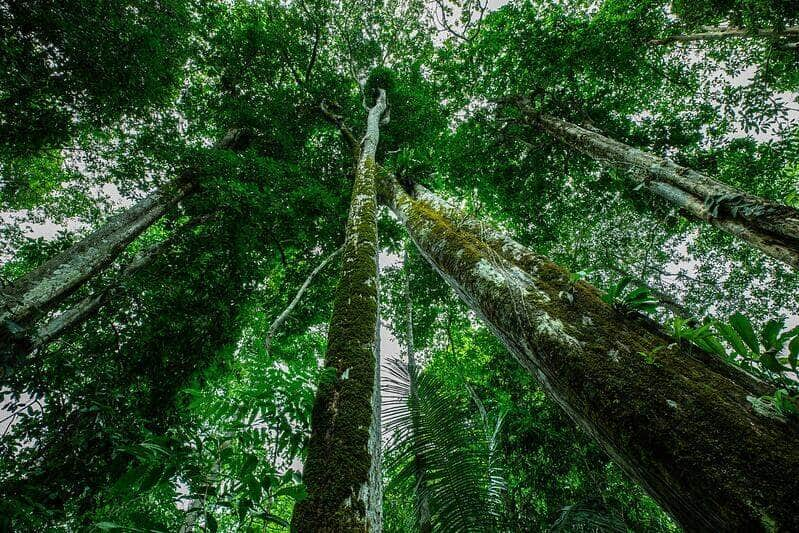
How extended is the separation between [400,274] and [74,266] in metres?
7.07

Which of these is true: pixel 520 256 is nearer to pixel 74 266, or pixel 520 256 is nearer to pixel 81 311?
pixel 81 311

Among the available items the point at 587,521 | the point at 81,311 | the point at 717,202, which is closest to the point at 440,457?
the point at 587,521

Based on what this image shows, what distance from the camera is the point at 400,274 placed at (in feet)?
31.0

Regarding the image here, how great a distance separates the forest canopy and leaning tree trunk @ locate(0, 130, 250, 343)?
0.04 meters

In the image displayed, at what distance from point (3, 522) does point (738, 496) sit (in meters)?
2.83

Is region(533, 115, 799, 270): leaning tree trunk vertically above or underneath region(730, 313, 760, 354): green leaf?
above

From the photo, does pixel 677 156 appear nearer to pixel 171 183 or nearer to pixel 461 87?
pixel 461 87

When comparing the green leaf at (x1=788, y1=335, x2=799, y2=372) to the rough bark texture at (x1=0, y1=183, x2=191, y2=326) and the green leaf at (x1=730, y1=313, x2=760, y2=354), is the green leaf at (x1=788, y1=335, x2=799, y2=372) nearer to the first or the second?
the green leaf at (x1=730, y1=313, x2=760, y2=354)

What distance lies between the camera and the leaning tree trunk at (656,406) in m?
1.05

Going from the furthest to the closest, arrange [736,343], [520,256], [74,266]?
[74,266] < [520,256] < [736,343]

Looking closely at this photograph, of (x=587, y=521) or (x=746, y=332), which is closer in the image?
(x=746, y=332)

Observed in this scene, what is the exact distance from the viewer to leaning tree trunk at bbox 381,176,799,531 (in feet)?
3.43

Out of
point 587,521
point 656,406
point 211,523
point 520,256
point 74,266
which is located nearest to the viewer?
point 211,523

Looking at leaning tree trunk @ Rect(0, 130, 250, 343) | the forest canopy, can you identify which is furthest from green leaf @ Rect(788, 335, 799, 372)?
leaning tree trunk @ Rect(0, 130, 250, 343)
